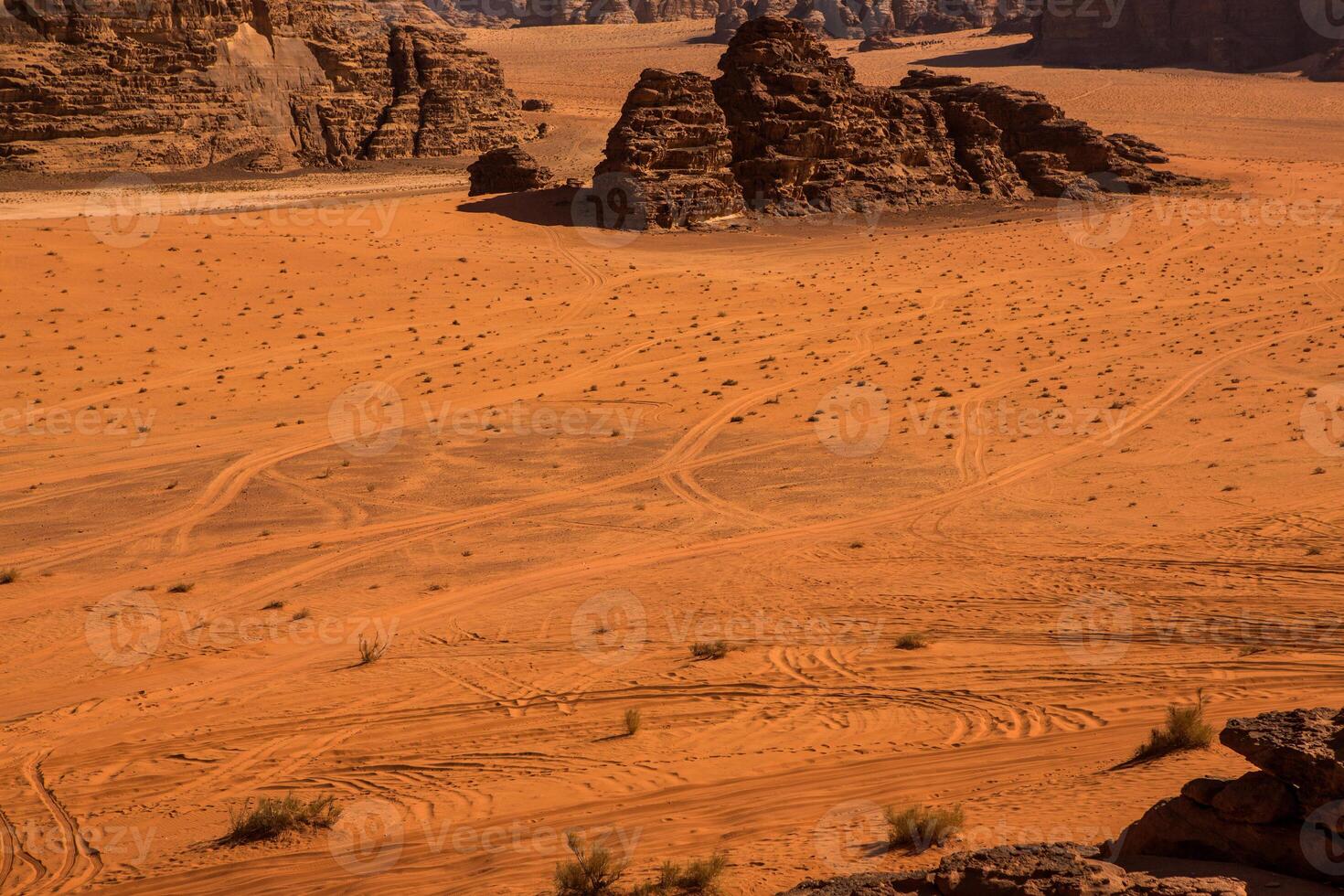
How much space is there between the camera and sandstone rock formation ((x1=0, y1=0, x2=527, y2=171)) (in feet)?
144

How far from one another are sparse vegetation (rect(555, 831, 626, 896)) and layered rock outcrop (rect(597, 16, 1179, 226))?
2985cm

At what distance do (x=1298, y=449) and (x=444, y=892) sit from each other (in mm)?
13118

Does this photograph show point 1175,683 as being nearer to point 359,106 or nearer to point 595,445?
point 595,445

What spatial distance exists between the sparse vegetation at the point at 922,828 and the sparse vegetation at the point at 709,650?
10.6 feet

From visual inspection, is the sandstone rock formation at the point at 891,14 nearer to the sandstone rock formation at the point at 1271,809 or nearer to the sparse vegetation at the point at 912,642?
the sparse vegetation at the point at 912,642

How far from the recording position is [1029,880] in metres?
4.38

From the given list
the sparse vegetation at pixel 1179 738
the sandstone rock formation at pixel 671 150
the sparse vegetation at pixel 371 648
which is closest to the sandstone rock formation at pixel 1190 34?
the sandstone rock formation at pixel 671 150

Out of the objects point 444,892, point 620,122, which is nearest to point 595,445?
point 444,892

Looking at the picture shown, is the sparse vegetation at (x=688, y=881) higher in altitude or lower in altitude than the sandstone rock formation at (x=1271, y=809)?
lower

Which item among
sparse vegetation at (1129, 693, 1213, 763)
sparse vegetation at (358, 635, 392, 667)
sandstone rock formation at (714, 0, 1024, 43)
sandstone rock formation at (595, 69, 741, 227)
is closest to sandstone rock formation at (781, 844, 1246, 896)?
sparse vegetation at (1129, 693, 1213, 763)

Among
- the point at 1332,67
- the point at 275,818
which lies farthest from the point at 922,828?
the point at 1332,67

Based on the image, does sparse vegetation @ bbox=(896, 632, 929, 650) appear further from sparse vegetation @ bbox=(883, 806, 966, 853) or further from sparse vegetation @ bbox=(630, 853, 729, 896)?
sparse vegetation @ bbox=(630, 853, 729, 896)

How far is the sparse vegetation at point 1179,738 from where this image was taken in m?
6.75

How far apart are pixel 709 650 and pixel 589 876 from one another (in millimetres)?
3636
